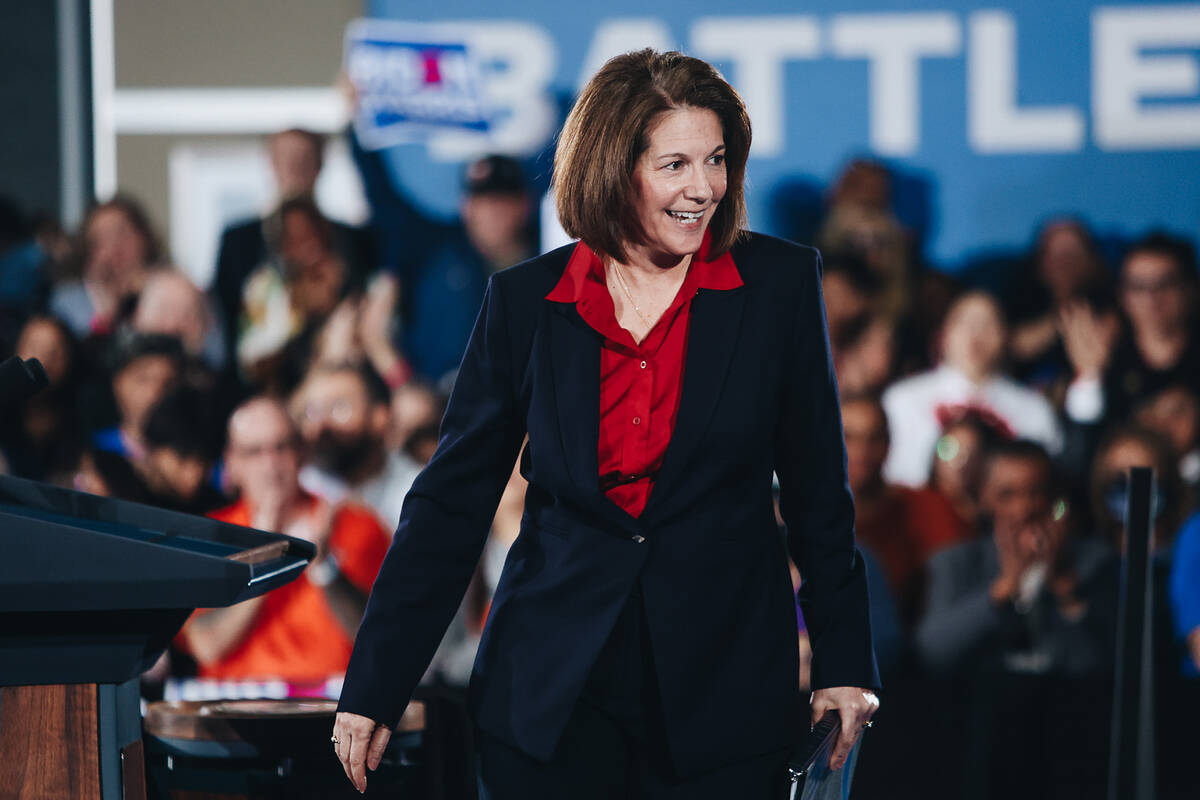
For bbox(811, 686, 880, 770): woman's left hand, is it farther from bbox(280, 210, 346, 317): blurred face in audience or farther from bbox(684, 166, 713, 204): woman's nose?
bbox(280, 210, 346, 317): blurred face in audience

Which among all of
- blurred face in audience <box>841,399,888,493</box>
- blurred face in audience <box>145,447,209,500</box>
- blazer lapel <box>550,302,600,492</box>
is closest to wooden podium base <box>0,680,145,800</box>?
blazer lapel <box>550,302,600,492</box>

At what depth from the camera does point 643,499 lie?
1.48m

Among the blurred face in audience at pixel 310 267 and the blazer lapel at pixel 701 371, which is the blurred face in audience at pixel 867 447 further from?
the blazer lapel at pixel 701 371

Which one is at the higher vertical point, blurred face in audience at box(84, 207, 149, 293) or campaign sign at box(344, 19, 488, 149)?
campaign sign at box(344, 19, 488, 149)

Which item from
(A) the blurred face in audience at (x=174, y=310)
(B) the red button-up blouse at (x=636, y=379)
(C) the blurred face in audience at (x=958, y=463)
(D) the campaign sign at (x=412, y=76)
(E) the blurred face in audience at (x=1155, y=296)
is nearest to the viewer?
(B) the red button-up blouse at (x=636, y=379)

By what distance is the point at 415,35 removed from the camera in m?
5.42

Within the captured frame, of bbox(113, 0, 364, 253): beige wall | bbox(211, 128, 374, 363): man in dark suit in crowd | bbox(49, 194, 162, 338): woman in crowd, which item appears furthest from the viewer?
bbox(113, 0, 364, 253): beige wall

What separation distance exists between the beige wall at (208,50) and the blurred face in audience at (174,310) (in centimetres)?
131

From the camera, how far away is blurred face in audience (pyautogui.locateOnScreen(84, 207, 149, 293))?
4.86m

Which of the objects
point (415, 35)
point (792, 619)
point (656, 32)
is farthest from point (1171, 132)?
point (792, 619)

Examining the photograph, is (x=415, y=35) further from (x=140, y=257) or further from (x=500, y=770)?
(x=500, y=770)

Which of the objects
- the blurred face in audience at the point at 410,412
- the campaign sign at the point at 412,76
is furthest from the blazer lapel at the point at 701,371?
the campaign sign at the point at 412,76

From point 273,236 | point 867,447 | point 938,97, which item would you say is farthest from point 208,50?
point 867,447

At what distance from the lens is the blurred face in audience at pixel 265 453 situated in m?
3.84
